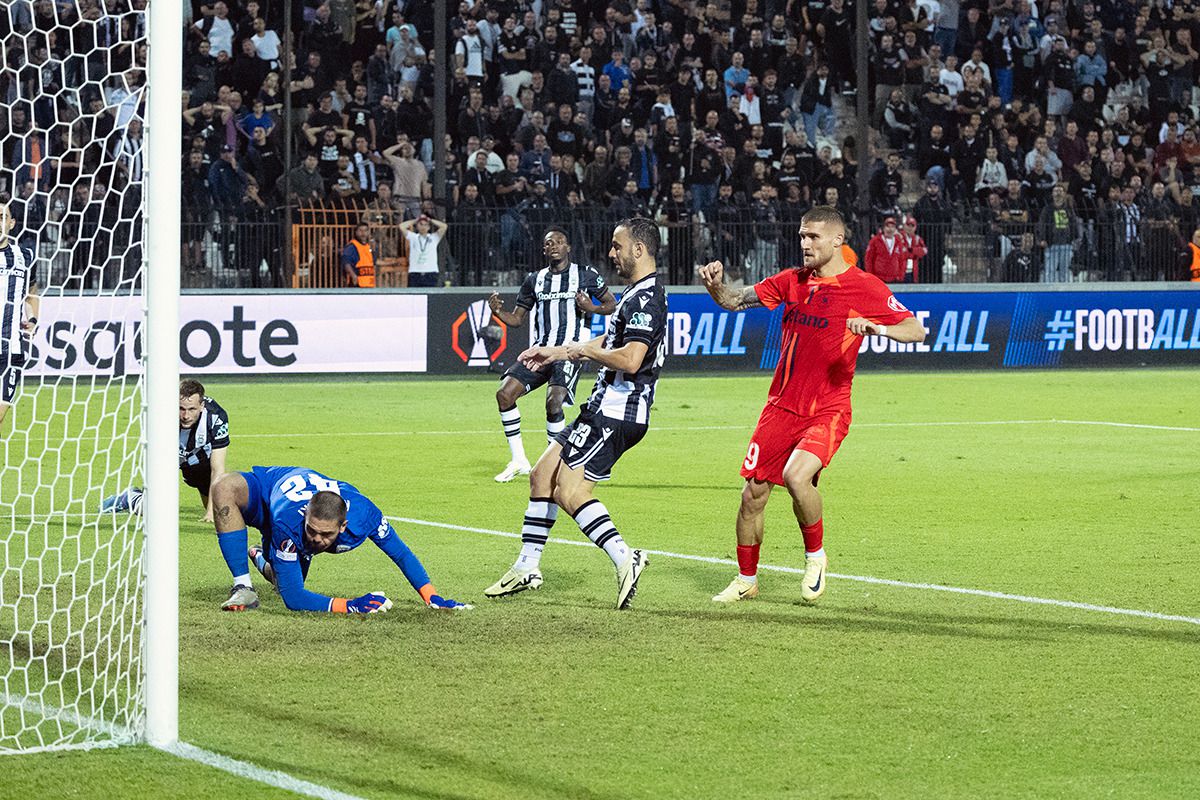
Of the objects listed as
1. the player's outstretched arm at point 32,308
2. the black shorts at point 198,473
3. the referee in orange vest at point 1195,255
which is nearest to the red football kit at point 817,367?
the black shorts at point 198,473

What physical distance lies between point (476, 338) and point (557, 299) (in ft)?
31.4

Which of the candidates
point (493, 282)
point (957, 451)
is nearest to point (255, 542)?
point (957, 451)

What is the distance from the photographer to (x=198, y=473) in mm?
10219

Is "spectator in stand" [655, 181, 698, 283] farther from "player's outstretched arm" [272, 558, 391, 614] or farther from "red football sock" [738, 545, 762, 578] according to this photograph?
"player's outstretched arm" [272, 558, 391, 614]

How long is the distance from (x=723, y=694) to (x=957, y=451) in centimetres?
959

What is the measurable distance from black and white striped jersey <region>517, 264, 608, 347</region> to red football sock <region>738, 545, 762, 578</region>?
17.7 ft

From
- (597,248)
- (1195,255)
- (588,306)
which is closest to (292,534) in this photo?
(588,306)

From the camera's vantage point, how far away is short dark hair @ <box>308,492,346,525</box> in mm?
7465

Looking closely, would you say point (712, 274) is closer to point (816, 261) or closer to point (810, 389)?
point (816, 261)

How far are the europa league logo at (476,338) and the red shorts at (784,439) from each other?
14.3 metres

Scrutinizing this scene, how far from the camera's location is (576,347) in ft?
26.3

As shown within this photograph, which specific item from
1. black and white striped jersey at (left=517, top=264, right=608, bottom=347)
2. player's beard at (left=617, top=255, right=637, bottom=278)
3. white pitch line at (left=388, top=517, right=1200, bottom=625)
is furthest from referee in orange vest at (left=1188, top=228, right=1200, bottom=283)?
player's beard at (left=617, top=255, right=637, bottom=278)

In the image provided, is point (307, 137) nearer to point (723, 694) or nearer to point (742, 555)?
point (742, 555)

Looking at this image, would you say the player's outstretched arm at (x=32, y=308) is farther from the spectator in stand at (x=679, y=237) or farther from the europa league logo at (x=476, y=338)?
the spectator in stand at (x=679, y=237)
